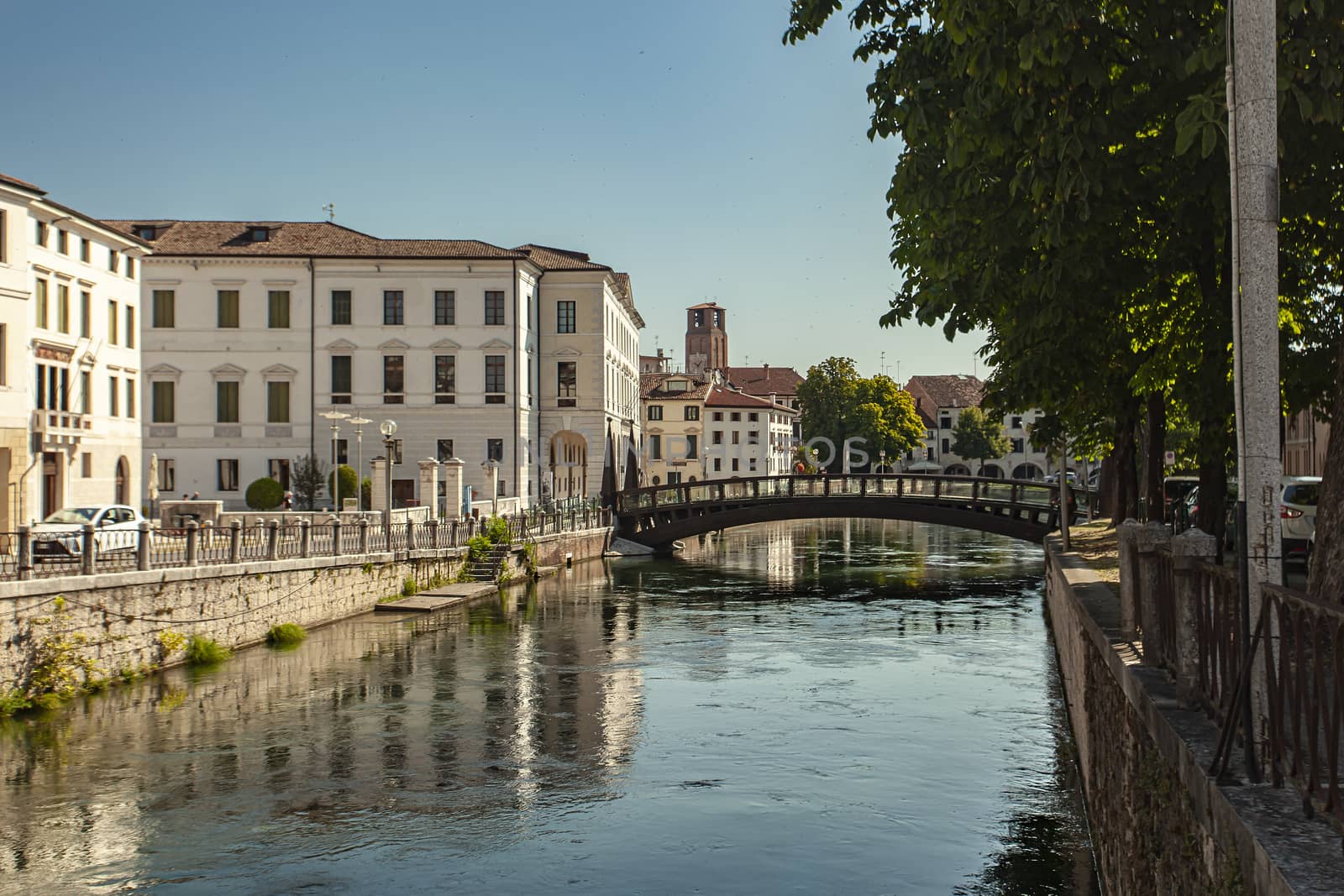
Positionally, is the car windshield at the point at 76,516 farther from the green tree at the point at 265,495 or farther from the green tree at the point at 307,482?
the green tree at the point at 307,482

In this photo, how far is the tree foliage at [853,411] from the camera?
98.6 meters

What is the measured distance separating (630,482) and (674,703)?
123ft

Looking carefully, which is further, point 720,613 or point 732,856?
point 720,613

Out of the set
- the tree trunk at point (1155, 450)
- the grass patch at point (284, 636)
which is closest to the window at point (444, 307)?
the grass patch at point (284, 636)

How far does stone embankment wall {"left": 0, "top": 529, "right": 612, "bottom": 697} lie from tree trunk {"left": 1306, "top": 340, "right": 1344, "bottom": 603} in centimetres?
1737

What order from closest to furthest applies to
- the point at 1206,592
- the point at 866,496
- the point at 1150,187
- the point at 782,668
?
the point at 1206,592, the point at 1150,187, the point at 782,668, the point at 866,496

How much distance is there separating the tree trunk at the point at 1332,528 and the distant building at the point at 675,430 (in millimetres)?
91801

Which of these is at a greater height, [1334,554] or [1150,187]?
[1150,187]

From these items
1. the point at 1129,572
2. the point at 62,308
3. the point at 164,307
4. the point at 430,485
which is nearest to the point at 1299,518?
the point at 1129,572

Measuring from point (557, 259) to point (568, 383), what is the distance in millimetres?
7269

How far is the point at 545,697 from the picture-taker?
2120 centimetres

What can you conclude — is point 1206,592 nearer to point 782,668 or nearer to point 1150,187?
point 1150,187

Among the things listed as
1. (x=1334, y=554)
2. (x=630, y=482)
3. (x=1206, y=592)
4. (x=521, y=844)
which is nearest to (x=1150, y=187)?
(x=1334, y=554)

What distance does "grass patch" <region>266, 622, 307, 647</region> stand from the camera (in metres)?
26.4
